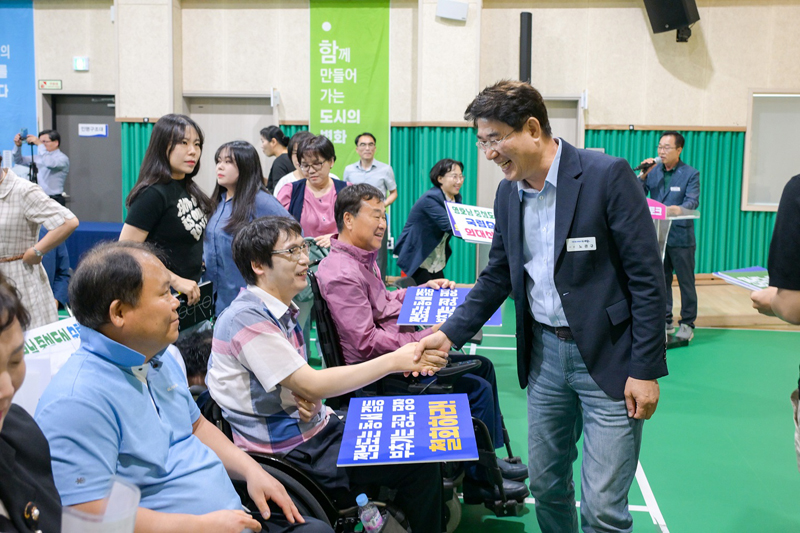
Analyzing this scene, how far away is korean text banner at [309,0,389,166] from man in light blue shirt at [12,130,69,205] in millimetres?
2901

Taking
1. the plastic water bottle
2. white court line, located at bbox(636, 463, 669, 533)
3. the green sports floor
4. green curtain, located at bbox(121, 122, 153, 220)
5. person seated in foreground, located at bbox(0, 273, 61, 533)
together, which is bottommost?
white court line, located at bbox(636, 463, 669, 533)

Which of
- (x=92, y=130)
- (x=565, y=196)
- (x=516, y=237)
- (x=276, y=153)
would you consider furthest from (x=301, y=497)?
(x=92, y=130)

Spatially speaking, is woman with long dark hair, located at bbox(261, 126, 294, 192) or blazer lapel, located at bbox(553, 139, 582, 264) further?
woman with long dark hair, located at bbox(261, 126, 294, 192)

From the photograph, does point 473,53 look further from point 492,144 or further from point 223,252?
point 492,144

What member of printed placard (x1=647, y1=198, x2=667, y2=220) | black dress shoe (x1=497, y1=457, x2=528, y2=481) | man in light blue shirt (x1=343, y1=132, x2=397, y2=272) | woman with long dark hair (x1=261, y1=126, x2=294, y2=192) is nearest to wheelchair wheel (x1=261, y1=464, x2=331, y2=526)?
black dress shoe (x1=497, y1=457, x2=528, y2=481)

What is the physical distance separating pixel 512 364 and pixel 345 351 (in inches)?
97.8

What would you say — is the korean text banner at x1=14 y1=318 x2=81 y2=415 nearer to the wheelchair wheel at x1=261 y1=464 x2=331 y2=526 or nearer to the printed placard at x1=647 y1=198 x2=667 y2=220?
the wheelchair wheel at x1=261 y1=464 x2=331 y2=526

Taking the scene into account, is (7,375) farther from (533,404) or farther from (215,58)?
(215,58)

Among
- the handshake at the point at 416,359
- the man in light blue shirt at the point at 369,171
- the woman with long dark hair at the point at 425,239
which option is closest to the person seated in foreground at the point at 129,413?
the handshake at the point at 416,359

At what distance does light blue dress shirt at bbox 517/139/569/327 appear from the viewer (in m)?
1.93

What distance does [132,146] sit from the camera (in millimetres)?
8312

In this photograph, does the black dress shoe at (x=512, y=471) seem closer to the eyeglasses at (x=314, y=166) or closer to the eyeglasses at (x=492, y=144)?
the eyeglasses at (x=492, y=144)

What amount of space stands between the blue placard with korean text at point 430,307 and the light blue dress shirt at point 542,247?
555 mm

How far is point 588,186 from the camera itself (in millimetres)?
1867
